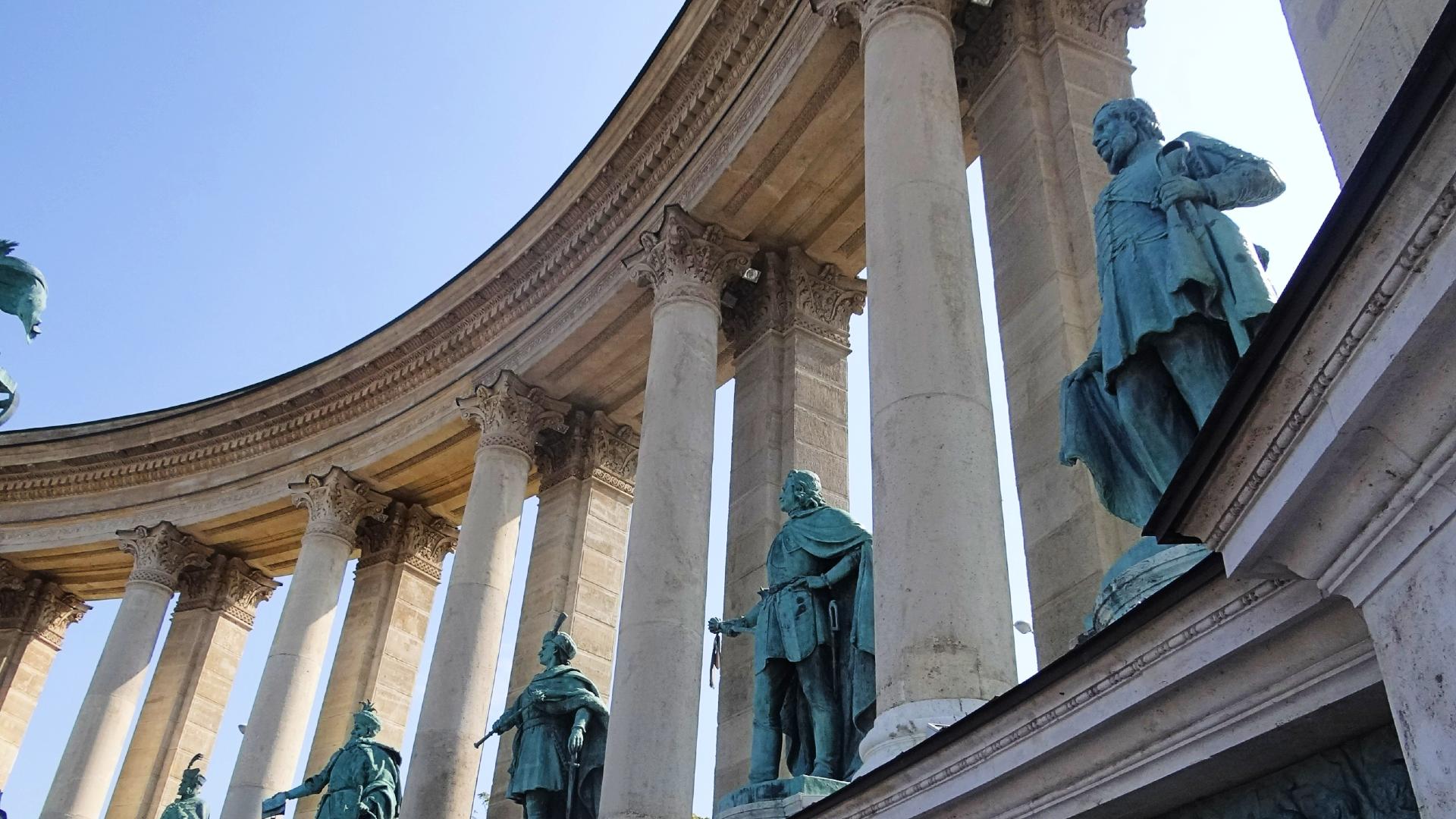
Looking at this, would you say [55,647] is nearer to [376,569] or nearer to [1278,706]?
[376,569]

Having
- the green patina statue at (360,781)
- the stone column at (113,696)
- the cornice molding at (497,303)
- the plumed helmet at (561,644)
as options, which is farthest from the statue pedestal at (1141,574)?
the stone column at (113,696)

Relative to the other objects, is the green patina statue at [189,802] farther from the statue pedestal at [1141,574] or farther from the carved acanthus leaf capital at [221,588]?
the statue pedestal at [1141,574]

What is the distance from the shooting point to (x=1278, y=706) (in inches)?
235

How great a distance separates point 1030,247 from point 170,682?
3362 cm

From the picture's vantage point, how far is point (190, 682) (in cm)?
3919

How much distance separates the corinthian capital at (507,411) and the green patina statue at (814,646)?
13.6 meters

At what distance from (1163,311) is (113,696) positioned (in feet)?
111

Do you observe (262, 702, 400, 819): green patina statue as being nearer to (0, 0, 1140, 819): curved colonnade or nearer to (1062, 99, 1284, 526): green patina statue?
(0, 0, 1140, 819): curved colonnade

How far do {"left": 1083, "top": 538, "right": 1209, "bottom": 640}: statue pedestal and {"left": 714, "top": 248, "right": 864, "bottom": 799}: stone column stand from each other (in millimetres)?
12750

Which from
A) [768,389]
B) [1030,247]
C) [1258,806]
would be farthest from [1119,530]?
[768,389]

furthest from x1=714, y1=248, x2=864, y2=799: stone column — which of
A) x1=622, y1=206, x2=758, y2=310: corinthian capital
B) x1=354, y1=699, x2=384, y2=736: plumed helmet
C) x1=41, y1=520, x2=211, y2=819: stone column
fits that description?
x1=41, y1=520, x2=211, y2=819: stone column

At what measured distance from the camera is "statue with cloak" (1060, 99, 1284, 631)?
31.1 feet

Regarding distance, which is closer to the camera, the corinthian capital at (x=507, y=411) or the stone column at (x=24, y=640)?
the corinthian capital at (x=507, y=411)

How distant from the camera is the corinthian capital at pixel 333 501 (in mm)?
33531
